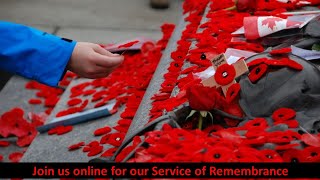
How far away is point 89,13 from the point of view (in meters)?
3.94

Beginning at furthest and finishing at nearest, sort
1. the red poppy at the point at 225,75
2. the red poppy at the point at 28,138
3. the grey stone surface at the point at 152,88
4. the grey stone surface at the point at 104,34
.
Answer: the grey stone surface at the point at 104,34 → the red poppy at the point at 28,138 → the grey stone surface at the point at 152,88 → the red poppy at the point at 225,75

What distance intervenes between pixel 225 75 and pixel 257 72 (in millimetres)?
95

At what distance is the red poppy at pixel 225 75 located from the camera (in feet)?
4.89

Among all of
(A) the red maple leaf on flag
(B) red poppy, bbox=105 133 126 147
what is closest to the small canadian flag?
(A) the red maple leaf on flag

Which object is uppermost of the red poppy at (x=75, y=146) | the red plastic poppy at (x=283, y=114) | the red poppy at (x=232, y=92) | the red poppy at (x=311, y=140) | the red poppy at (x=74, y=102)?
the red poppy at (x=232, y=92)

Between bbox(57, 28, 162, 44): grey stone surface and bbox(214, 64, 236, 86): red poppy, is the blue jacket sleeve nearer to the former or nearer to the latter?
bbox(214, 64, 236, 86): red poppy

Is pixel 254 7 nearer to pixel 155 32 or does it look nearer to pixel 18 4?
pixel 155 32

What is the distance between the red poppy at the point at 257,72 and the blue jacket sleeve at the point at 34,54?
518mm

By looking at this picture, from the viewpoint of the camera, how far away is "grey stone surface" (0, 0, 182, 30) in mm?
3730

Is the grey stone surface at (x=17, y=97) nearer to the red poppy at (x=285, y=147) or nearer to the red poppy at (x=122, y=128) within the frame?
the red poppy at (x=122, y=128)

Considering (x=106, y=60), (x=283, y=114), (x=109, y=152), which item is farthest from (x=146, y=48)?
(x=283, y=114)

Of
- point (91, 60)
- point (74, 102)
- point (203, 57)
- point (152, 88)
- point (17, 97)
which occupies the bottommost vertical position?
point (17, 97)

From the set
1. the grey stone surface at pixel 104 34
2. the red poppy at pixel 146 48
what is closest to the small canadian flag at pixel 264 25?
the red poppy at pixel 146 48

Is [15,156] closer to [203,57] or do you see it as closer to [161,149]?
[203,57]
